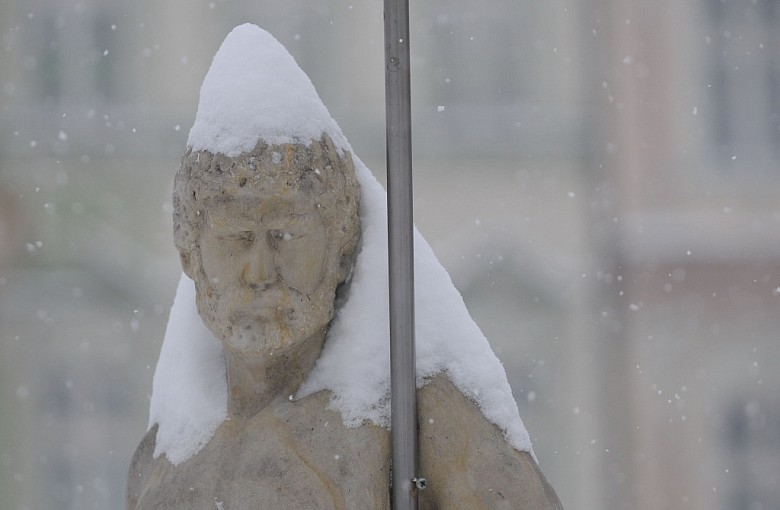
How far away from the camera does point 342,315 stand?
1837 mm

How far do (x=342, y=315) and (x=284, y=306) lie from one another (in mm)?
148

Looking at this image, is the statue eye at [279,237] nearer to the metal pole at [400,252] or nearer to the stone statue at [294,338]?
the stone statue at [294,338]

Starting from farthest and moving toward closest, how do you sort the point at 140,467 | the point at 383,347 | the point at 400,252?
the point at 140,467, the point at 383,347, the point at 400,252

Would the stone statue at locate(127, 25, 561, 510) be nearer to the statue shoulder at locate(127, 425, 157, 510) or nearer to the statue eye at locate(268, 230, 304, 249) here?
the statue eye at locate(268, 230, 304, 249)

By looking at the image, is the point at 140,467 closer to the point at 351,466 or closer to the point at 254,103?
the point at 351,466

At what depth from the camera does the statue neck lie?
1.82m

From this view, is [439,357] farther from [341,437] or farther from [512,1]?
[512,1]

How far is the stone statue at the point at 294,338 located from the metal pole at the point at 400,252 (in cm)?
5

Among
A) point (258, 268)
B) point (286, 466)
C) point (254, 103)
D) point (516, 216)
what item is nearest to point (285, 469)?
point (286, 466)

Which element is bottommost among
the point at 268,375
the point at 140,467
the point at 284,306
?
the point at 140,467

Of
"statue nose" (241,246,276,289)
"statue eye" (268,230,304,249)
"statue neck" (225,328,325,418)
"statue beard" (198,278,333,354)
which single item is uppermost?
"statue eye" (268,230,304,249)

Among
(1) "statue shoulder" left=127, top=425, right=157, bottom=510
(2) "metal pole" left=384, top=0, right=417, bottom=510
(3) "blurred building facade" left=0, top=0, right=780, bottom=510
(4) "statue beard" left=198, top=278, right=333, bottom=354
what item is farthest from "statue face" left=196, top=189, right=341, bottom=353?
(3) "blurred building facade" left=0, top=0, right=780, bottom=510

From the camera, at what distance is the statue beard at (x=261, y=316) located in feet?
5.57

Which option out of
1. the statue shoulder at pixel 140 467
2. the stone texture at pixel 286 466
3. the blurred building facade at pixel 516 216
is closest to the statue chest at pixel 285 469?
the stone texture at pixel 286 466
